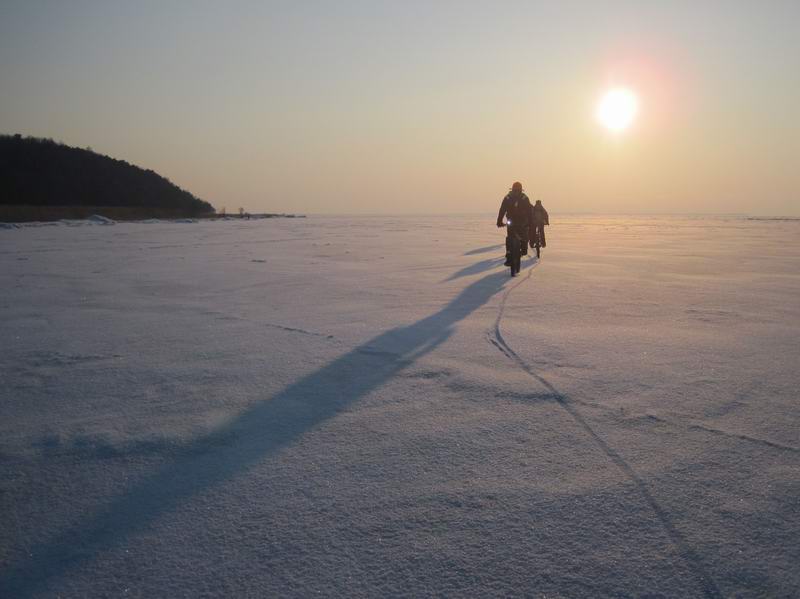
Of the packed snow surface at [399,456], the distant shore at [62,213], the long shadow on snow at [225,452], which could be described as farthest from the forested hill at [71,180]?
the long shadow on snow at [225,452]

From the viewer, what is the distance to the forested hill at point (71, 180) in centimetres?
4725

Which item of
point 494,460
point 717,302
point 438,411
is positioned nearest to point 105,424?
point 438,411

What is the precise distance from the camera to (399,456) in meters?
2.30

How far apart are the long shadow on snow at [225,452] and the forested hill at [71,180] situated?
54978 millimetres

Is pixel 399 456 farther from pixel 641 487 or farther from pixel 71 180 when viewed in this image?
pixel 71 180

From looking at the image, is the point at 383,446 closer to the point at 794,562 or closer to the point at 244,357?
the point at 794,562

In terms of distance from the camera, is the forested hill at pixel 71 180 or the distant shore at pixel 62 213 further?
the forested hill at pixel 71 180

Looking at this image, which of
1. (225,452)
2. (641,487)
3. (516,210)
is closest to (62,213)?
(516,210)

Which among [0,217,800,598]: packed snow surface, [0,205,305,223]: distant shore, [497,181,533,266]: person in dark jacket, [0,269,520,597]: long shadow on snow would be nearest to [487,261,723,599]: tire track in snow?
[0,217,800,598]: packed snow surface

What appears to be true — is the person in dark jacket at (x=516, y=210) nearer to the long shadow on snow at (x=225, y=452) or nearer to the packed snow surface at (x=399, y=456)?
the packed snow surface at (x=399, y=456)

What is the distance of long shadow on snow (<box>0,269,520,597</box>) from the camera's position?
1.63 meters

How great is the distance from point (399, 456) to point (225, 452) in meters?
0.85

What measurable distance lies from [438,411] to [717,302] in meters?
5.01

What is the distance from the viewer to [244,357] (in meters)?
3.86
